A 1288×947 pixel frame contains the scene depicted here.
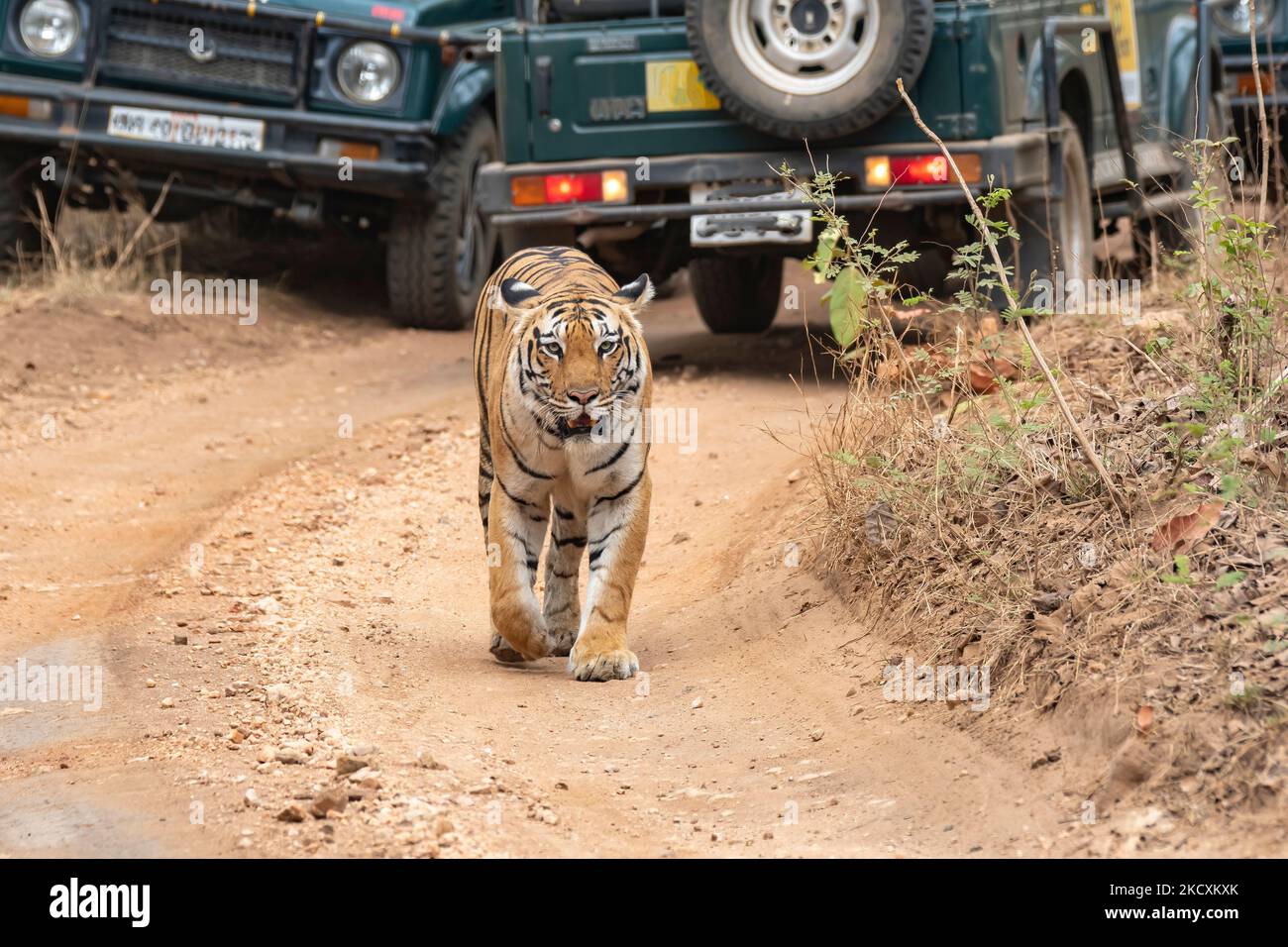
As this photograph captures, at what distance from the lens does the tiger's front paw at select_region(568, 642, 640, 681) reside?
19.1 feet

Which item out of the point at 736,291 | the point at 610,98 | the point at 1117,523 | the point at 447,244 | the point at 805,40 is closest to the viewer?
the point at 1117,523

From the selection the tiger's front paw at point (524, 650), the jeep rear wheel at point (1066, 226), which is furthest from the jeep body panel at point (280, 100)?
the tiger's front paw at point (524, 650)

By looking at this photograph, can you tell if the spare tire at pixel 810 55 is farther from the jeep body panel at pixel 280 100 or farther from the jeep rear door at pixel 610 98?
the jeep body panel at pixel 280 100

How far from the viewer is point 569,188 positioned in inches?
376

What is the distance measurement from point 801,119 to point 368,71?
3656mm

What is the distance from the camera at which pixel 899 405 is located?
6.18 metres

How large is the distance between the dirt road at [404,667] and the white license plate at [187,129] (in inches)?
65.5

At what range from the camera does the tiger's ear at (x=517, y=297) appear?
20.0 feet

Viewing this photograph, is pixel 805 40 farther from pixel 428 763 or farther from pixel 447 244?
pixel 428 763

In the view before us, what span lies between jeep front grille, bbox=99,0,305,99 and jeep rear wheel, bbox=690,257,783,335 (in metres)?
2.83

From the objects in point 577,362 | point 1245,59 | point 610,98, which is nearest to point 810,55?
point 610,98

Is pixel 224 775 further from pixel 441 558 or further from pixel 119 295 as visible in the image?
pixel 119 295

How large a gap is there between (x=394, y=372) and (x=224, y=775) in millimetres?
6675

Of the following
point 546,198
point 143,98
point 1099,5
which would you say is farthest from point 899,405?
point 143,98
